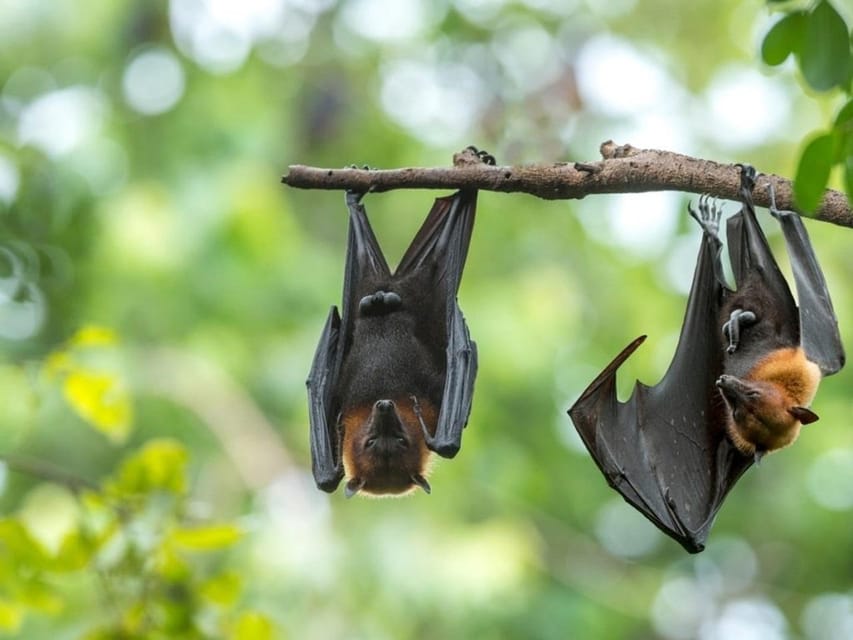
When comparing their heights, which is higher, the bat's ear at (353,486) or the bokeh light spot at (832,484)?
the bokeh light spot at (832,484)

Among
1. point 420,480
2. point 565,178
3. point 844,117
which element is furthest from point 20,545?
point 844,117

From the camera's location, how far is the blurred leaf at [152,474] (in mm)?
Result: 5312

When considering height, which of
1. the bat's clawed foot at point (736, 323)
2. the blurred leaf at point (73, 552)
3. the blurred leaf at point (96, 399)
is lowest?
the blurred leaf at point (73, 552)

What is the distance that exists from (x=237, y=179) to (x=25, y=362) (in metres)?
7.12

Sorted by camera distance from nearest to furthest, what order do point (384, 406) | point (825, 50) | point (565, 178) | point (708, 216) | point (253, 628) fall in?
point (825, 50), point (565, 178), point (253, 628), point (708, 216), point (384, 406)

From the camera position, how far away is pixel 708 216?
5.64 metres

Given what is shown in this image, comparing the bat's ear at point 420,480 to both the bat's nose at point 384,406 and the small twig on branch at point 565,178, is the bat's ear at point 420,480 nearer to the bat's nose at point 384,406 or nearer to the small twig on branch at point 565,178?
the bat's nose at point 384,406

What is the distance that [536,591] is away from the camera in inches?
518

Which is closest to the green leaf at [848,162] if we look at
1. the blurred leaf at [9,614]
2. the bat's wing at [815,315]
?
the bat's wing at [815,315]

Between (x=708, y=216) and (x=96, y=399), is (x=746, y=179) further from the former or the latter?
(x=96, y=399)

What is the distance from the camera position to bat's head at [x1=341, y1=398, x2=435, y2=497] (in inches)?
241

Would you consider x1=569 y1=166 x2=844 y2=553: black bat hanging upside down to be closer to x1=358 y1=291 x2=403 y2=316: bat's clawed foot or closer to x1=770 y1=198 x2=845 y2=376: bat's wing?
x1=770 y1=198 x2=845 y2=376: bat's wing

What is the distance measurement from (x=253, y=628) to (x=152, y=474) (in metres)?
0.88

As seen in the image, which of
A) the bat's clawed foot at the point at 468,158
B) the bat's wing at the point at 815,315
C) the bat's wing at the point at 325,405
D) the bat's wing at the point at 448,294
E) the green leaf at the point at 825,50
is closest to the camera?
the green leaf at the point at 825,50
